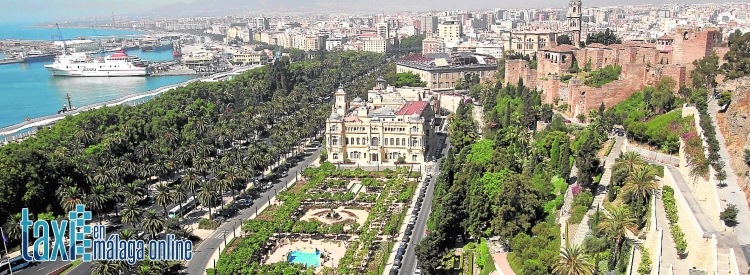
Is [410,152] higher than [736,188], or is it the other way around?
[736,188]

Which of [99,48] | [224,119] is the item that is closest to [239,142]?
[224,119]

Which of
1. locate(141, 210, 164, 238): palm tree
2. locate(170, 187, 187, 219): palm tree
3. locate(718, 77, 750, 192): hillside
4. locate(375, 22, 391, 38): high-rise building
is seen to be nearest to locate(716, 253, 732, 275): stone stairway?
locate(718, 77, 750, 192): hillside

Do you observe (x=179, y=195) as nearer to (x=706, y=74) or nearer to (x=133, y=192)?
(x=133, y=192)

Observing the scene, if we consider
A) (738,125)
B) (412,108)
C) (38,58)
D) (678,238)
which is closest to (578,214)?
(678,238)

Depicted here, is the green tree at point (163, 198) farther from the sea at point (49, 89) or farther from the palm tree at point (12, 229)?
the sea at point (49, 89)

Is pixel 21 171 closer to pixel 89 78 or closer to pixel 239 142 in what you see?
pixel 239 142
